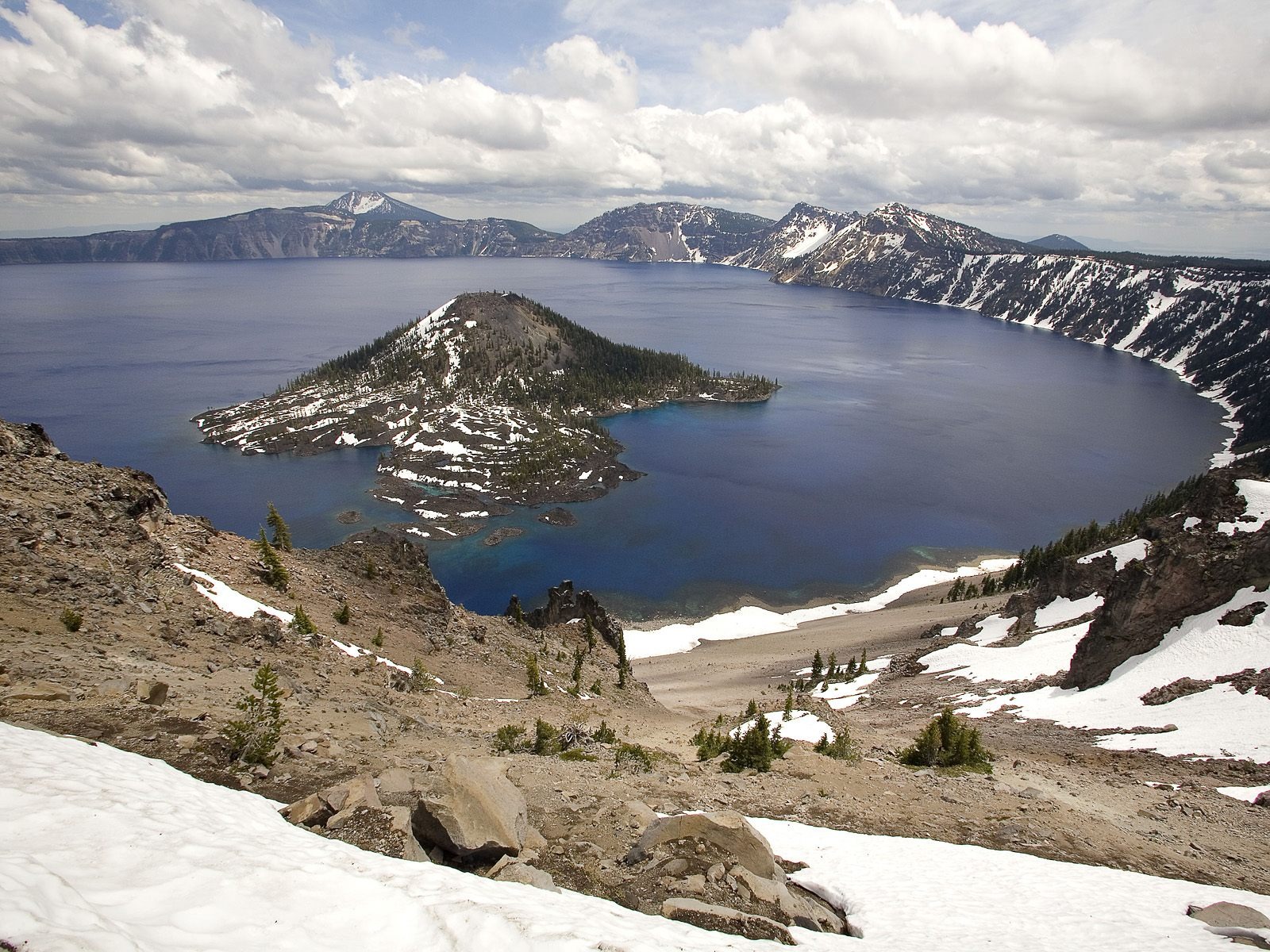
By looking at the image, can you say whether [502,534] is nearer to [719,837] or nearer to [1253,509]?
[1253,509]

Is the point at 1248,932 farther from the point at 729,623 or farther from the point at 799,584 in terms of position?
the point at 799,584

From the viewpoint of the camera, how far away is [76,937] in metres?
5.54

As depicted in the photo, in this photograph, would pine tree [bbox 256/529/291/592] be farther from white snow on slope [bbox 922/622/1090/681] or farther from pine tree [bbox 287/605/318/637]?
white snow on slope [bbox 922/622/1090/681]

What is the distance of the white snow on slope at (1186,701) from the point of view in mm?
26250

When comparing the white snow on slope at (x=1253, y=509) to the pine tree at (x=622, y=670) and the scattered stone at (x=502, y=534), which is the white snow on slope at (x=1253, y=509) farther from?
the scattered stone at (x=502, y=534)

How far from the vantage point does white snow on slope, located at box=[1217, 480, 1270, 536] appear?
3862 centimetres

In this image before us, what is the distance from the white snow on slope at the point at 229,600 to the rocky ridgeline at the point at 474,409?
67.4 metres

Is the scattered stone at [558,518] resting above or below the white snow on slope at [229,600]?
below

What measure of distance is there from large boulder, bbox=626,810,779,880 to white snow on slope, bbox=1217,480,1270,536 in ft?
142

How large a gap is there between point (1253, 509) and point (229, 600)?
189ft

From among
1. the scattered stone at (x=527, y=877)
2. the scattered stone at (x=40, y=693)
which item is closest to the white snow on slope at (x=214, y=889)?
the scattered stone at (x=527, y=877)

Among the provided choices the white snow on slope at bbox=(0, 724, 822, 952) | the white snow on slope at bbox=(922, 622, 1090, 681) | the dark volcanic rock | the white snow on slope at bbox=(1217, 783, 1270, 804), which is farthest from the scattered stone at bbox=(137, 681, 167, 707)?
the white snow on slope at bbox=(922, 622, 1090, 681)

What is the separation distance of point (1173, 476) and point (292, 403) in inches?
7479

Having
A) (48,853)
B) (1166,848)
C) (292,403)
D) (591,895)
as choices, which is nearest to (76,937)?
(48,853)
